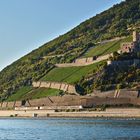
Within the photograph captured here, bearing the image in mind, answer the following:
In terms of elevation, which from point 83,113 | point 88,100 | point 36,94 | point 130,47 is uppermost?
point 130,47

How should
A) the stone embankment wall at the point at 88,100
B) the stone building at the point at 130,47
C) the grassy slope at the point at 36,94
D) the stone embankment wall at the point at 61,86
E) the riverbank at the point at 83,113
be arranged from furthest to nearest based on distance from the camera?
the grassy slope at the point at 36,94, the stone building at the point at 130,47, the stone embankment wall at the point at 61,86, the stone embankment wall at the point at 88,100, the riverbank at the point at 83,113

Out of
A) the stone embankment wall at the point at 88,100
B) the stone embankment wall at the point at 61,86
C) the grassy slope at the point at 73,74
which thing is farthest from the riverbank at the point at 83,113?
the grassy slope at the point at 73,74

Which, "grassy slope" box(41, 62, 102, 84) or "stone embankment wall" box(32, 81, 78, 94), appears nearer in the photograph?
"stone embankment wall" box(32, 81, 78, 94)

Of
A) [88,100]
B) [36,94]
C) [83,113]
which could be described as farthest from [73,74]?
[83,113]

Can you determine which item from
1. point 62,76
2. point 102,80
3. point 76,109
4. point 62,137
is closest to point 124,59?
point 102,80

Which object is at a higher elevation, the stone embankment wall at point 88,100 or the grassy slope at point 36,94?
the grassy slope at point 36,94

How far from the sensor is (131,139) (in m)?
75.6

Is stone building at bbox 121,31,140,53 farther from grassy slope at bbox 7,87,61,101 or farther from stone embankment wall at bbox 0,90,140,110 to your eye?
stone embankment wall at bbox 0,90,140,110

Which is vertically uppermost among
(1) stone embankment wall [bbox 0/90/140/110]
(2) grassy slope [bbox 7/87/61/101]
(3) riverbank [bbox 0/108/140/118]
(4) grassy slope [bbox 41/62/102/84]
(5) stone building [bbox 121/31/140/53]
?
(5) stone building [bbox 121/31/140/53]

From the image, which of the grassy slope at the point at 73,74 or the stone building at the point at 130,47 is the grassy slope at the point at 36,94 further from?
the stone building at the point at 130,47

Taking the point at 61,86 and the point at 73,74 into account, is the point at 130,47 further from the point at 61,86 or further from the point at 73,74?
the point at 73,74

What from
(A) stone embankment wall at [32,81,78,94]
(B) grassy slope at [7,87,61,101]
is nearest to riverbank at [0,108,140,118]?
(B) grassy slope at [7,87,61,101]

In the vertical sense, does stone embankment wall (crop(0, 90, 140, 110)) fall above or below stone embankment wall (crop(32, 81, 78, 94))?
below

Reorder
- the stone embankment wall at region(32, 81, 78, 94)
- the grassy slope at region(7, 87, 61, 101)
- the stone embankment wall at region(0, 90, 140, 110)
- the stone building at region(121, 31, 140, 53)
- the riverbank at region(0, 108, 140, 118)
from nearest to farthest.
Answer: the riverbank at region(0, 108, 140, 118), the stone embankment wall at region(0, 90, 140, 110), the stone embankment wall at region(32, 81, 78, 94), the stone building at region(121, 31, 140, 53), the grassy slope at region(7, 87, 61, 101)
